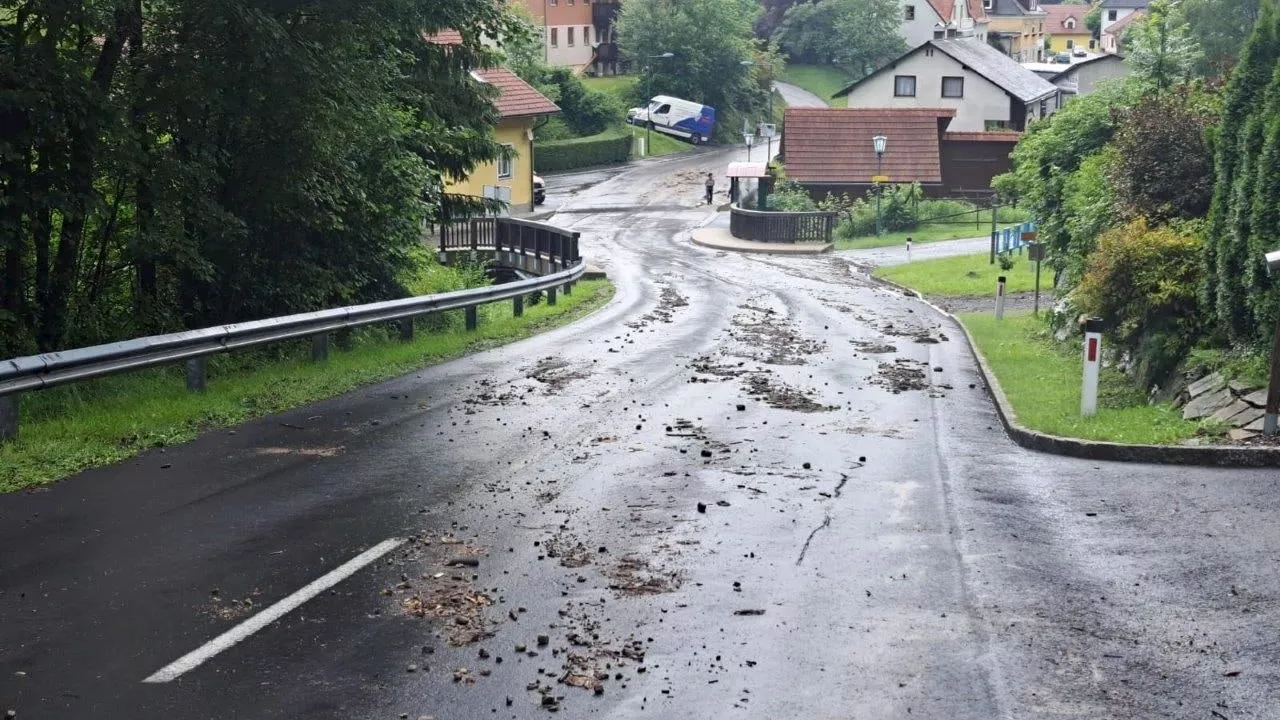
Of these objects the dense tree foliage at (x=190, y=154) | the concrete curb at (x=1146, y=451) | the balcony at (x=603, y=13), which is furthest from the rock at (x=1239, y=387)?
the balcony at (x=603, y=13)

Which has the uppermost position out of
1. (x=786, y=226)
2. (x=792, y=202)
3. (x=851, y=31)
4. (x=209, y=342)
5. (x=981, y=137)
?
(x=851, y=31)

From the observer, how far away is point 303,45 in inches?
652

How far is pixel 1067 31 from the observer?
169750mm

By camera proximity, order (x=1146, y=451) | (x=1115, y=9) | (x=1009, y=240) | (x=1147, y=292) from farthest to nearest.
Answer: (x=1115, y=9) < (x=1009, y=240) < (x=1147, y=292) < (x=1146, y=451)

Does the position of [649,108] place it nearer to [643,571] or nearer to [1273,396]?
[1273,396]

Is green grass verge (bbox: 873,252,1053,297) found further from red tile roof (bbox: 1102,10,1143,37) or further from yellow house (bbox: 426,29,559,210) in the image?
red tile roof (bbox: 1102,10,1143,37)

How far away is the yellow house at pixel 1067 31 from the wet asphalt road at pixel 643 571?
165 meters

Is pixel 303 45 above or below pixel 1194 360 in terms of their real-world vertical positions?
above

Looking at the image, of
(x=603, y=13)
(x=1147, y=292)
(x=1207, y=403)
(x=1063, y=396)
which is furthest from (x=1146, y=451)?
(x=603, y=13)

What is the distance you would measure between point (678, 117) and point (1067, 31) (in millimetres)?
93270

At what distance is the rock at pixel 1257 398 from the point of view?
46.1ft

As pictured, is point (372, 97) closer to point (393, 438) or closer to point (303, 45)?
point (303, 45)

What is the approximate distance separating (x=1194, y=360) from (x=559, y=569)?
999 cm

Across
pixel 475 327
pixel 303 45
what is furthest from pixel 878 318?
pixel 303 45
